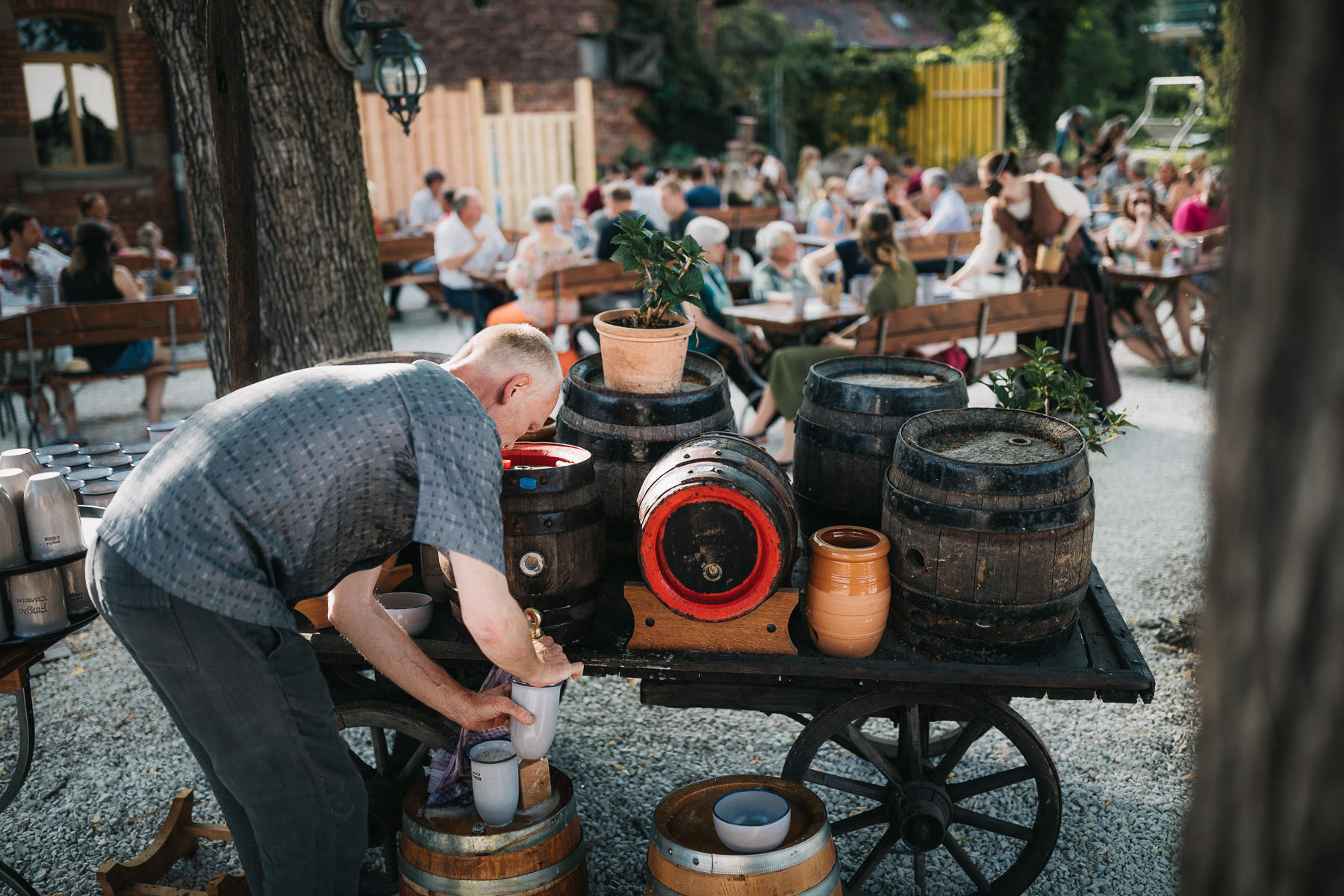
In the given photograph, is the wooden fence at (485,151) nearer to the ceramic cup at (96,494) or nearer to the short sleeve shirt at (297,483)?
the ceramic cup at (96,494)

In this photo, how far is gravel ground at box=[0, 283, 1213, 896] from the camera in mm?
3072

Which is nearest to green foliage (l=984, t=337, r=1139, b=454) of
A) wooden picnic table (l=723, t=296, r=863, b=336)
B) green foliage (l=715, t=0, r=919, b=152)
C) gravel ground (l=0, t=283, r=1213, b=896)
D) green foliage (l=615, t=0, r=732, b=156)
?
gravel ground (l=0, t=283, r=1213, b=896)

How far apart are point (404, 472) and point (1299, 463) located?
1682mm

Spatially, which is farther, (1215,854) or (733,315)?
(733,315)

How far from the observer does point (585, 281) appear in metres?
7.78

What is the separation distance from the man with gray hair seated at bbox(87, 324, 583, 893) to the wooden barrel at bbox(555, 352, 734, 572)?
2.70 feet

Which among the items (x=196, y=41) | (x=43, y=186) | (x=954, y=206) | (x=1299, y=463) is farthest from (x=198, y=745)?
(x=43, y=186)

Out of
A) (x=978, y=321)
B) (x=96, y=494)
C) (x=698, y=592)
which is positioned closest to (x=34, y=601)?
(x=96, y=494)

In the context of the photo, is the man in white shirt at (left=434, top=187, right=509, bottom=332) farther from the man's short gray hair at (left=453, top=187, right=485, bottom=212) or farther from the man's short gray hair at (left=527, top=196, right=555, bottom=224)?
the man's short gray hair at (left=527, top=196, right=555, bottom=224)

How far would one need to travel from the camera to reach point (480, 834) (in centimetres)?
243

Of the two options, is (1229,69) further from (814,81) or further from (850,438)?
(814,81)

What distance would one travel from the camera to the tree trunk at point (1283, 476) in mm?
759

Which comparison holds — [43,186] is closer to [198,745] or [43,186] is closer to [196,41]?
[196,41]

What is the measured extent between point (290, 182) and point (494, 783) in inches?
113
